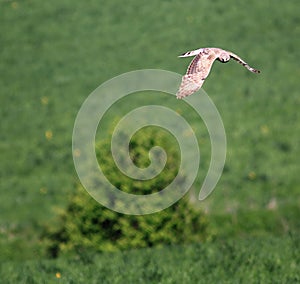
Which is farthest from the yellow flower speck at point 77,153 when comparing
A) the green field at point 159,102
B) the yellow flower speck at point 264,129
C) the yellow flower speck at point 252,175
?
the yellow flower speck at point 264,129

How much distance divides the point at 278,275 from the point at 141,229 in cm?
208

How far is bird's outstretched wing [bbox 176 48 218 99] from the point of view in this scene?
105 inches

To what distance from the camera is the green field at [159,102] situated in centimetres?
754

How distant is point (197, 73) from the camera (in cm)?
277

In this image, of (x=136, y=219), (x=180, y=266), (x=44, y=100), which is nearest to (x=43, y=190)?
(x=44, y=100)

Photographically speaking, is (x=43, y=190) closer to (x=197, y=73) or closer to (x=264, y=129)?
(x=264, y=129)

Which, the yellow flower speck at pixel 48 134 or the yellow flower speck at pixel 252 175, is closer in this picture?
the yellow flower speck at pixel 252 175

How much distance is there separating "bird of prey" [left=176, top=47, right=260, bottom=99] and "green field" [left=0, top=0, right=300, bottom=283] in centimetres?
438

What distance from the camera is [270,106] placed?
569 inches

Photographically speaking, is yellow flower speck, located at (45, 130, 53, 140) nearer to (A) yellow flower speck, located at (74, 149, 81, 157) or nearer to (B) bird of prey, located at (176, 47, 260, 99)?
(A) yellow flower speck, located at (74, 149, 81, 157)

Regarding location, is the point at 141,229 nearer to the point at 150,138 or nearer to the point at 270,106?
the point at 150,138

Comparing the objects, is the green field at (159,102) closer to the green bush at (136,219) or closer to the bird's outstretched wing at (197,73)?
the green bush at (136,219)

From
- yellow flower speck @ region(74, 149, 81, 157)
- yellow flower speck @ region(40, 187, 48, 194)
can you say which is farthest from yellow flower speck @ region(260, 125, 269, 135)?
yellow flower speck @ region(40, 187, 48, 194)

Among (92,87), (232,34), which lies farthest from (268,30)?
(92,87)
